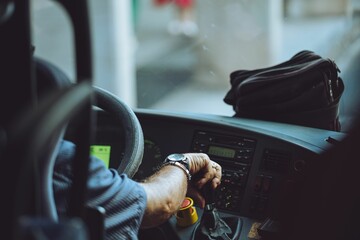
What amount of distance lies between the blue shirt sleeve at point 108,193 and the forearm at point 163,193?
72 mm

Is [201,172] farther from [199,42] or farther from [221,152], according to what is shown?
[199,42]

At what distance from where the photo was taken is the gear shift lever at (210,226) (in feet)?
5.55

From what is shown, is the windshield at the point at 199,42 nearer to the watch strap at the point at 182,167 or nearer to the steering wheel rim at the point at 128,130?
the steering wheel rim at the point at 128,130

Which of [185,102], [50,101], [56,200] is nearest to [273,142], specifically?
[56,200]

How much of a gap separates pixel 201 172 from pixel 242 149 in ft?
0.82

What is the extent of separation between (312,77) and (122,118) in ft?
1.73

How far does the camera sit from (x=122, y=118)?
5.78 feet

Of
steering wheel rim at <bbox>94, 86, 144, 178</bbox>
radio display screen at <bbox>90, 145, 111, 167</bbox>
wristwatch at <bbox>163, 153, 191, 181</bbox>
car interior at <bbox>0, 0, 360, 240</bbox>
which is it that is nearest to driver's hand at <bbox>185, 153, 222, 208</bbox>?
wristwatch at <bbox>163, 153, 191, 181</bbox>

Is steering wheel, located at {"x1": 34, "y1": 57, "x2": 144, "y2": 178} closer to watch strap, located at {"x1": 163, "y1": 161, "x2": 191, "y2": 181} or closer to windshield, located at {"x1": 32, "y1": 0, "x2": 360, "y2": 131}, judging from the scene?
watch strap, located at {"x1": 163, "y1": 161, "x2": 191, "y2": 181}

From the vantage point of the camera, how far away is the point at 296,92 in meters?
1.88

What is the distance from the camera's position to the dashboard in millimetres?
1762

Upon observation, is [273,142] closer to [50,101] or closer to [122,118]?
[122,118]

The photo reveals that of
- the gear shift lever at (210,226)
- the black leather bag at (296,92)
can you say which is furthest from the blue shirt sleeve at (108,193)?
the black leather bag at (296,92)

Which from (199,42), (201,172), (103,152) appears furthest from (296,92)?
(199,42)
